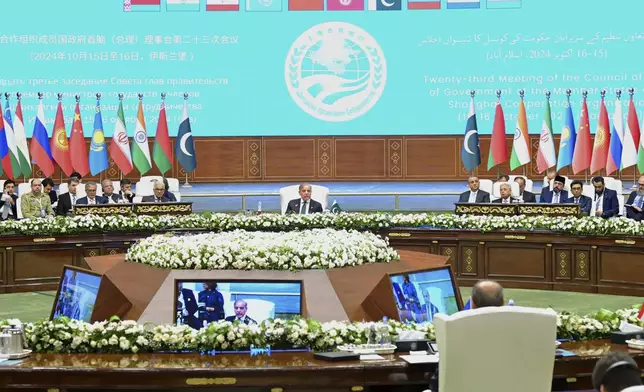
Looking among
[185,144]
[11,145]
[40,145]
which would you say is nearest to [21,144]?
[11,145]

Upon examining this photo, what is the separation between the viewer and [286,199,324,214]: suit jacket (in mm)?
11984

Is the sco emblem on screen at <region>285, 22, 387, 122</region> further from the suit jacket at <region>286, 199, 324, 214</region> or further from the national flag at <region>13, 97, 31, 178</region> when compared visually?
the suit jacket at <region>286, 199, 324, 214</region>

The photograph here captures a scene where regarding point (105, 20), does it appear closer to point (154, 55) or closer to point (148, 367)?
point (154, 55)

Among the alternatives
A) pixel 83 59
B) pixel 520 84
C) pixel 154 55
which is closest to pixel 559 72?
pixel 520 84

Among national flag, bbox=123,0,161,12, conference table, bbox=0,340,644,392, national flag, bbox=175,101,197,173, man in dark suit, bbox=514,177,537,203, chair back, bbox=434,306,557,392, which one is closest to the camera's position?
chair back, bbox=434,306,557,392

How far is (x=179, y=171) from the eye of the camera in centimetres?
2031

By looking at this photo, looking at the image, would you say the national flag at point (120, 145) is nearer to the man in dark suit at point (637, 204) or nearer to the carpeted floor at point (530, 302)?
the carpeted floor at point (530, 302)

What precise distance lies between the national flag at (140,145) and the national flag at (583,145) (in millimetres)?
7234

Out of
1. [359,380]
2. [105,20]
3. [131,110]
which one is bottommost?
[359,380]

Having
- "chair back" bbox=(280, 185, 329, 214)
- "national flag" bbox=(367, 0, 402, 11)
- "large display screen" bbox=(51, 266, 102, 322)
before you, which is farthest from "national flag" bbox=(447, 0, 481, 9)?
"large display screen" bbox=(51, 266, 102, 322)

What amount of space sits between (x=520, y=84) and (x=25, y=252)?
10580mm

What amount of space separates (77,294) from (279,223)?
4688 millimetres

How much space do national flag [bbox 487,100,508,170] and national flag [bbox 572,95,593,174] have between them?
1288 mm

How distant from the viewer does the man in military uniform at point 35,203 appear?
12086 mm
